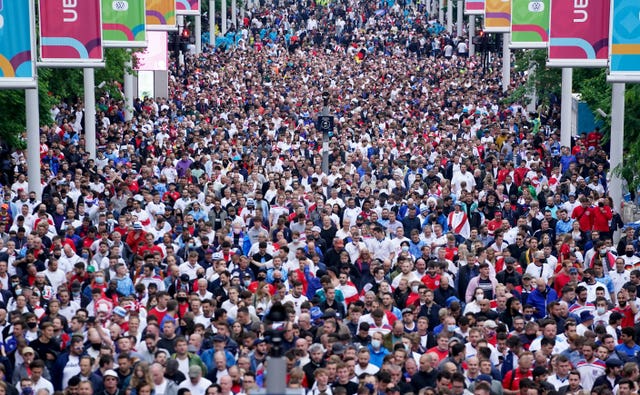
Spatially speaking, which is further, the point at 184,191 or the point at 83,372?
Answer: the point at 184,191

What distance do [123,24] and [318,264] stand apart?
9663 mm

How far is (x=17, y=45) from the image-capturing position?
67.4 feet

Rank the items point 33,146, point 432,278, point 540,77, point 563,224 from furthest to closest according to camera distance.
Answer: point 540,77 < point 33,146 < point 563,224 < point 432,278

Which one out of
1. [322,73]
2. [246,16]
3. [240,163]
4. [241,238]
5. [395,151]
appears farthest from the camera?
[246,16]

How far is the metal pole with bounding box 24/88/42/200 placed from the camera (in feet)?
95.9

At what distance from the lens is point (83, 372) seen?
1527 centimetres

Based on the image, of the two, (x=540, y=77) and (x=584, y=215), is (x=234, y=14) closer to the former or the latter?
(x=540, y=77)

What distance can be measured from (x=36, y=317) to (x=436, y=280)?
210 inches

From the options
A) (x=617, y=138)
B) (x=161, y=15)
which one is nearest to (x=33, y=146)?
(x=161, y=15)

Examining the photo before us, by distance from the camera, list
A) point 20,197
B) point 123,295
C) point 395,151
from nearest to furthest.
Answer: point 123,295, point 20,197, point 395,151

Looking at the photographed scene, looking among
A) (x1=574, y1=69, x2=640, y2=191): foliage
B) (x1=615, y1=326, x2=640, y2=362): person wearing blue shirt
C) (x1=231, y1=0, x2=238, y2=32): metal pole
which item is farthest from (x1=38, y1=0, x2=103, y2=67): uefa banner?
(x1=231, y1=0, x2=238, y2=32): metal pole

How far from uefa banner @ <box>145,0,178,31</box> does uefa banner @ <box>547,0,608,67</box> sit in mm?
13009

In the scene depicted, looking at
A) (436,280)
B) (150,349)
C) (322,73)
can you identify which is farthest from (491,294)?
(322,73)

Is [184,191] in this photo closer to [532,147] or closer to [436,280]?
[436,280]
